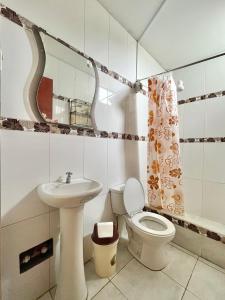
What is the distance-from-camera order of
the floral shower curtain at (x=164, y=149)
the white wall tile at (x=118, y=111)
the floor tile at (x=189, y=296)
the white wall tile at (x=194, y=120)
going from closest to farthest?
the floor tile at (x=189, y=296)
the white wall tile at (x=118, y=111)
the floral shower curtain at (x=164, y=149)
the white wall tile at (x=194, y=120)

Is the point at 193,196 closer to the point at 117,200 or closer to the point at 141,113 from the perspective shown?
the point at 117,200

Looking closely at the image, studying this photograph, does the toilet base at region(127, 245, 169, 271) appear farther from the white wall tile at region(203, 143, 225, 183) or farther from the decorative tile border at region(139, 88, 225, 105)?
the decorative tile border at region(139, 88, 225, 105)

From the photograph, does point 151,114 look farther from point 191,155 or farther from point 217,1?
point 217,1

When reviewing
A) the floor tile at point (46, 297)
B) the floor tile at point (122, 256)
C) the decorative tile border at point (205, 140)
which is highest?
the decorative tile border at point (205, 140)

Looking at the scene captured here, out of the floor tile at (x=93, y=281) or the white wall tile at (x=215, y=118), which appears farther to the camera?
the white wall tile at (x=215, y=118)

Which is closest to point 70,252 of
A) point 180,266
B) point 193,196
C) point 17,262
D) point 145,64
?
point 17,262

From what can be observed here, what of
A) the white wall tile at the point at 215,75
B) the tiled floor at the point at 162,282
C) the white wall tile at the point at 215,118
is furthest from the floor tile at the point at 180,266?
the white wall tile at the point at 215,75

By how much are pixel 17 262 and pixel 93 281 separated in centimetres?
62

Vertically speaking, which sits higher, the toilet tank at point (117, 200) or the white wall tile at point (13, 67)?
the white wall tile at point (13, 67)

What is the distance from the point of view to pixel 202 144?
217 cm

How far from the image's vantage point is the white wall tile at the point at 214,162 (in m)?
A: 2.01

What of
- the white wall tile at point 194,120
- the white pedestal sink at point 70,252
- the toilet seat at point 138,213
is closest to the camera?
the white pedestal sink at point 70,252

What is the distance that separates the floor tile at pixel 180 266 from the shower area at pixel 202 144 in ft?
0.39

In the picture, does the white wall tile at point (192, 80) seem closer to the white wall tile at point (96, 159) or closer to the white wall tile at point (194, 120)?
the white wall tile at point (194, 120)
